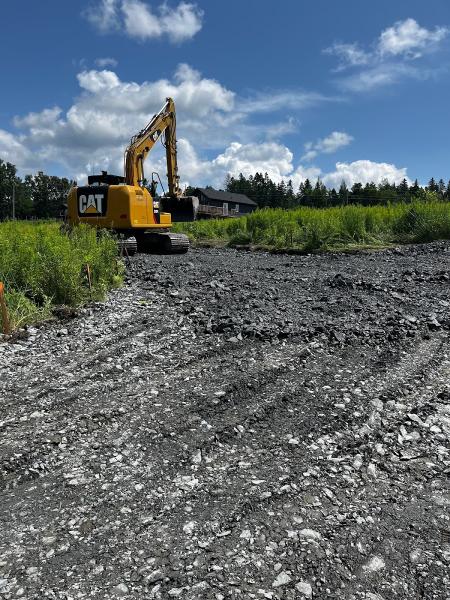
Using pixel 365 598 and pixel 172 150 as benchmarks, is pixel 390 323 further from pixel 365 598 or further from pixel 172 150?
pixel 172 150

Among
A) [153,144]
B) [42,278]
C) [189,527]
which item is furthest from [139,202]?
[189,527]

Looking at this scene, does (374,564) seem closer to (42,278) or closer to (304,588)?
(304,588)

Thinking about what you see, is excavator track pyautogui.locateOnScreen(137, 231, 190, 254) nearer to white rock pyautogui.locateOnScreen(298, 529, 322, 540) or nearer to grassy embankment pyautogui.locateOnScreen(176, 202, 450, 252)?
grassy embankment pyautogui.locateOnScreen(176, 202, 450, 252)

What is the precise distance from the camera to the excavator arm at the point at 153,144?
1391 centimetres

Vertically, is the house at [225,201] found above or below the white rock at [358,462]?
above

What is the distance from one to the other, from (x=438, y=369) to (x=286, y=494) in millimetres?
2275

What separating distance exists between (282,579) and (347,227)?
1417 centimetres

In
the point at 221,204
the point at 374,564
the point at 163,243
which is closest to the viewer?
the point at 374,564

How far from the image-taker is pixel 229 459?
2734mm

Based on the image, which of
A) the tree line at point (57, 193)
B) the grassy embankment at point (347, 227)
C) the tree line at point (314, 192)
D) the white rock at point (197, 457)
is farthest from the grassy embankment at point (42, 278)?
the tree line at point (57, 193)

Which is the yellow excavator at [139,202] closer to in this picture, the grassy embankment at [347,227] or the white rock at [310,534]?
the grassy embankment at [347,227]

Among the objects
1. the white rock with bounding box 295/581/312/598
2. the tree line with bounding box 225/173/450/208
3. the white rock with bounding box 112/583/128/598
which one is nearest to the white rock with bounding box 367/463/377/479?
the white rock with bounding box 295/581/312/598

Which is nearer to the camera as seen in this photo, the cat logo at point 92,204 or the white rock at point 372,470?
the white rock at point 372,470

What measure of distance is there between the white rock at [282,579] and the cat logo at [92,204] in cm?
1128
